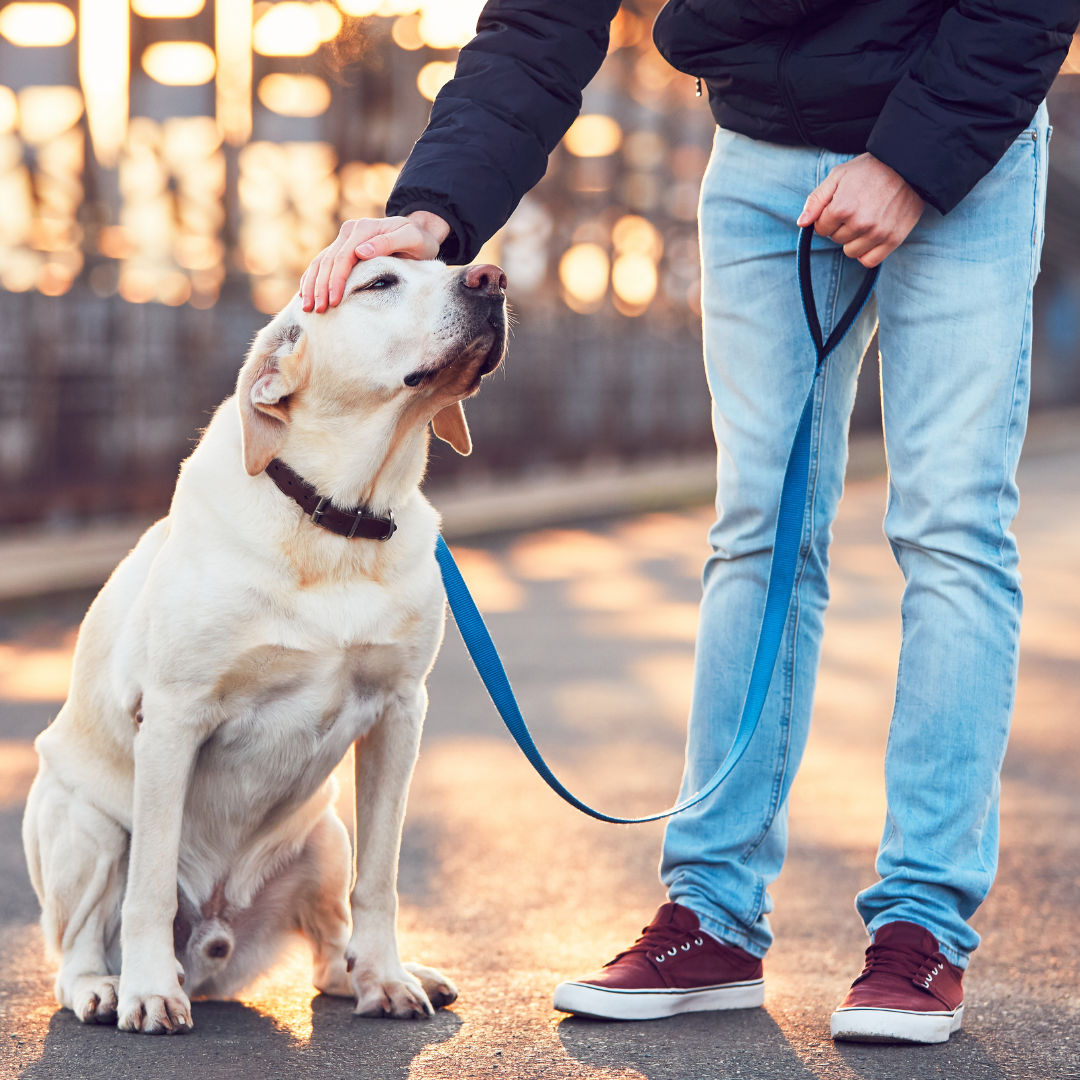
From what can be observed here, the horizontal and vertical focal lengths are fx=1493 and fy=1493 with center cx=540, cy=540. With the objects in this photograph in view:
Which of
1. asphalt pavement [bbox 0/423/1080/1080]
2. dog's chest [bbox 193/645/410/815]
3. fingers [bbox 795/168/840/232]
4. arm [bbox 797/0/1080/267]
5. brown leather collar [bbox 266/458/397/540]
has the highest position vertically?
arm [bbox 797/0/1080/267]

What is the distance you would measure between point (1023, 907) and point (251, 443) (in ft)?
5.75

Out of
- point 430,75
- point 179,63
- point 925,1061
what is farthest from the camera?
point 430,75

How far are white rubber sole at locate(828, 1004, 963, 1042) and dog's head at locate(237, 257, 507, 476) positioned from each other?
1.18 meters

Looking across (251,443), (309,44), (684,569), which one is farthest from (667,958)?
(309,44)

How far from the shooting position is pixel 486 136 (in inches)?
96.3

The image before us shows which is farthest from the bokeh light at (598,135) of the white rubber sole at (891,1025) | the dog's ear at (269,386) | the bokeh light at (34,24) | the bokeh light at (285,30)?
the white rubber sole at (891,1025)

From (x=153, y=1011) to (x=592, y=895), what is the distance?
109 centimetres

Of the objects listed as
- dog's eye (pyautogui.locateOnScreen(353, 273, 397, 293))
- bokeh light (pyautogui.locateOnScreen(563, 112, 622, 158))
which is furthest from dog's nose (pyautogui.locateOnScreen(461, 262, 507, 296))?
bokeh light (pyautogui.locateOnScreen(563, 112, 622, 158))

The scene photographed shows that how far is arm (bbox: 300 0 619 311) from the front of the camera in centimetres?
241

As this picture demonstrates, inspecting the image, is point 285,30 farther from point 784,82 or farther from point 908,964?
point 908,964

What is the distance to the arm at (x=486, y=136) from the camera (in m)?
2.41

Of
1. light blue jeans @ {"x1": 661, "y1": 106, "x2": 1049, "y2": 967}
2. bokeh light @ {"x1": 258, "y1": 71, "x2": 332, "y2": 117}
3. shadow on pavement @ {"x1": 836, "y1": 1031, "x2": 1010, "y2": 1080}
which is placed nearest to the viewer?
shadow on pavement @ {"x1": 836, "y1": 1031, "x2": 1010, "y2": 1080}

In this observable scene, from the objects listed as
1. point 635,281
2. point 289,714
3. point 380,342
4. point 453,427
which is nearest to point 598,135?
point 635,281

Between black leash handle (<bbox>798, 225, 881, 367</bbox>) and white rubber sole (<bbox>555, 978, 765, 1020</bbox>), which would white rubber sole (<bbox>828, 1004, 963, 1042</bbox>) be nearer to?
white rubber sole (<bbox>555, 978, 765, 1020</bbox>)
